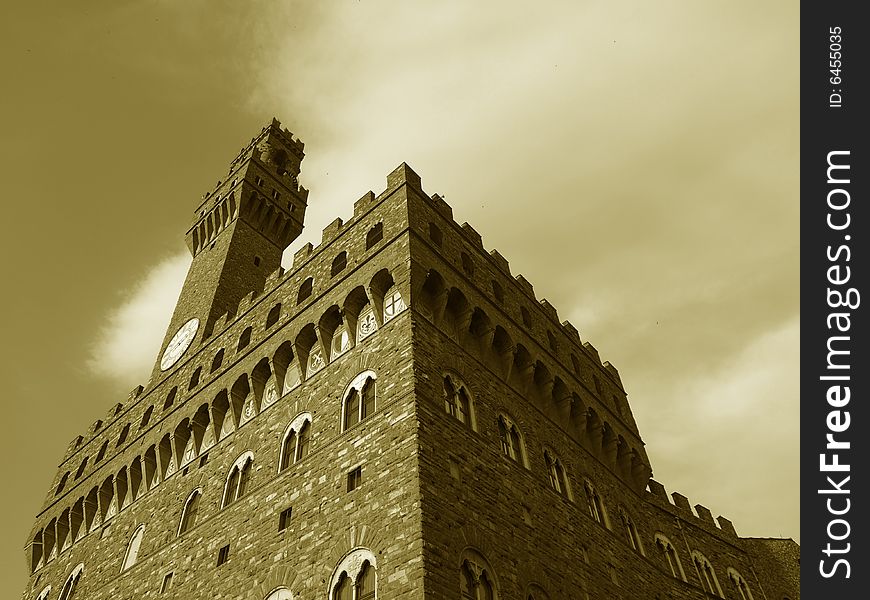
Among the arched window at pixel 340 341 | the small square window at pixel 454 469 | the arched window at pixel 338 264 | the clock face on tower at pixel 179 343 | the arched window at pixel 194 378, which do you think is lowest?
the small square window at pixel 454 469

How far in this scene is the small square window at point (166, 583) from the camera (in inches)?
625

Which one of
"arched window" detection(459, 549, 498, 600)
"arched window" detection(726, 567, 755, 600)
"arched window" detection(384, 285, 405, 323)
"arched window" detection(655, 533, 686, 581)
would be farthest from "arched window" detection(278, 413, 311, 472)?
"arched window" detection(726, 567, 755, 600)

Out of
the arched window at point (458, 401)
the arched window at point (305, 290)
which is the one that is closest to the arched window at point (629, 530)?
the arched window at point (458, 401)

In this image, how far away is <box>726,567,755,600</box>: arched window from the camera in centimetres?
2249

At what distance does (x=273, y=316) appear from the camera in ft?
62.1

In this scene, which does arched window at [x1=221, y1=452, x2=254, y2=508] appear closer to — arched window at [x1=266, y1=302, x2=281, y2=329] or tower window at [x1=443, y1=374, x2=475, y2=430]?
arched window at [x1=266, y1=302, x2=281, y2=329]

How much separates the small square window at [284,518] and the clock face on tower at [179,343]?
10864 mm

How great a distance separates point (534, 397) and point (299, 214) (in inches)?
656

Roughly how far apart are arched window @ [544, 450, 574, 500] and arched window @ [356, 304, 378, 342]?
18.1ft

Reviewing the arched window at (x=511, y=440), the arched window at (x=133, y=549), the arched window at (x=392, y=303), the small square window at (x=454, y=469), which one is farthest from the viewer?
the arched window at (x=133, y=549)

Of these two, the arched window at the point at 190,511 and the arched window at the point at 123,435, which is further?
the arched window at the point at 123,435

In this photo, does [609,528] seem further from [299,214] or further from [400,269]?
[299,214]

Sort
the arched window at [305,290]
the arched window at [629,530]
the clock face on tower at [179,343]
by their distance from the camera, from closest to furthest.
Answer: the arched window at [305,290] → the arched window at [629,530] → the clock face on tower at [179,343]

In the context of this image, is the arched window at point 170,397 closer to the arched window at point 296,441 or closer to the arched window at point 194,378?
the arched window at point 194,378
